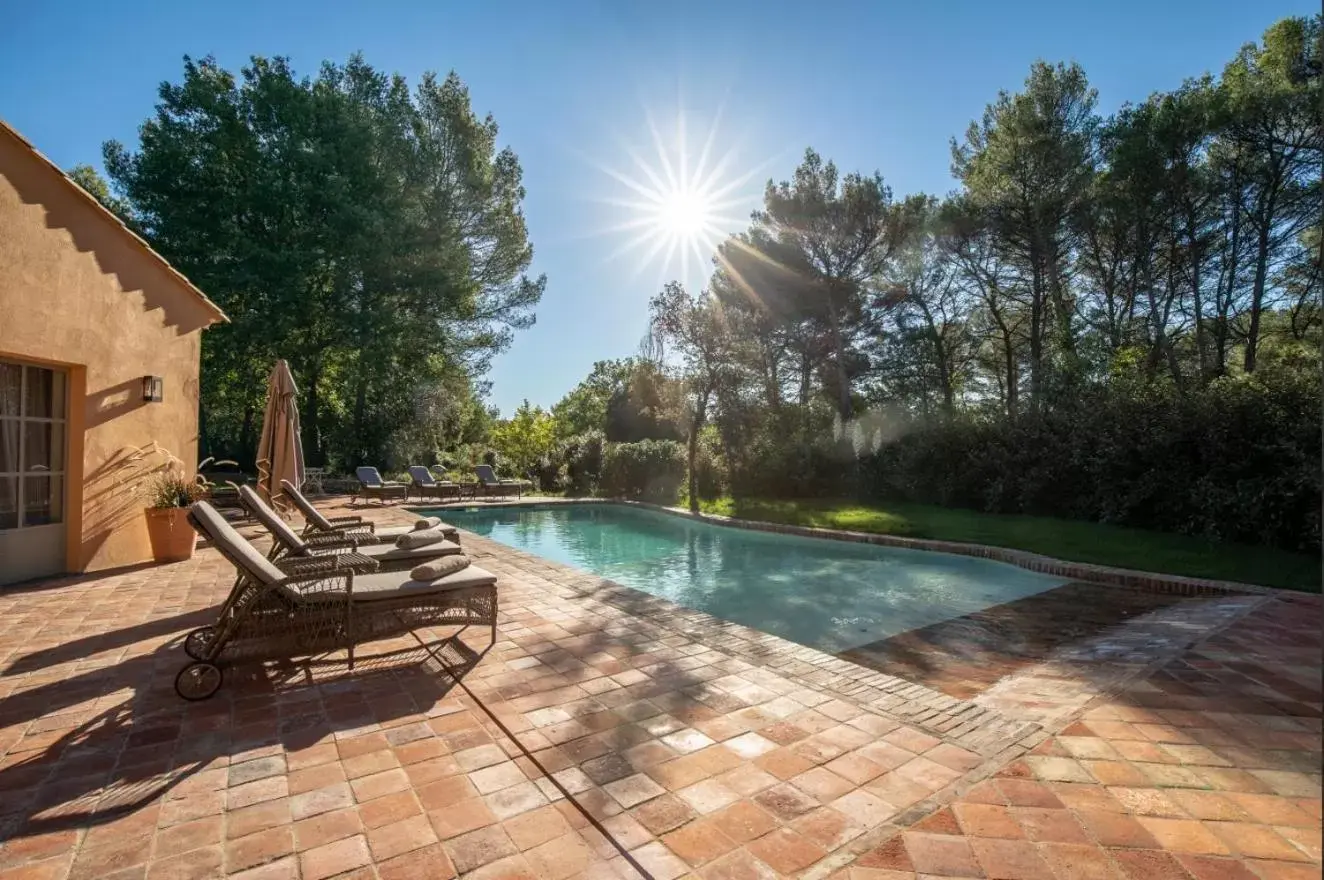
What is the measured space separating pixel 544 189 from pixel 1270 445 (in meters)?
20.0

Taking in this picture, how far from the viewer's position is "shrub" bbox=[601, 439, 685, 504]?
19484 millimetres

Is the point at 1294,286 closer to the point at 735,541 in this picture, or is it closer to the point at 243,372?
the point at 735,541

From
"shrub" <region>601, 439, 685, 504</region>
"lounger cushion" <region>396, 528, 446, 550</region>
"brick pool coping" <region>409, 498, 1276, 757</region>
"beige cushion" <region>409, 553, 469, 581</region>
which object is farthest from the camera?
"shrub" <region>601, 439, 685, 504</region>

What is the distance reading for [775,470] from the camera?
1703 cm

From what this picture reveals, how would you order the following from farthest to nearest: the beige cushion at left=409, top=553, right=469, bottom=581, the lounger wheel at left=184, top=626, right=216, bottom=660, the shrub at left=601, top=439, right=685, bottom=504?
the shrub at left=601, top=439, right=685, bottom=504 → the beige cushion at left=409, top=553, right=469, bottom=581 → the lounger wheel at left=184, top=626, right=216, bottom=660

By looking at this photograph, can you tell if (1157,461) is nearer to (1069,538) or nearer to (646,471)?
(1069,538)

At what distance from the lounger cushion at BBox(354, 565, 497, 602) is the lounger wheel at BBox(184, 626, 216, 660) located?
0.84m

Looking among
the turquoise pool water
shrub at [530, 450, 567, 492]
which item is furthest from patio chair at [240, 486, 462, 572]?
shrub at [530, 450, 567, 492]

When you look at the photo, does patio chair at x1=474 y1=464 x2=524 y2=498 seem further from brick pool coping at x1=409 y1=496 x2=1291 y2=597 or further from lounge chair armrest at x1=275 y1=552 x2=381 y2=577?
lounge chair armrest at x1=275 y1=552 x2=381 y2=577

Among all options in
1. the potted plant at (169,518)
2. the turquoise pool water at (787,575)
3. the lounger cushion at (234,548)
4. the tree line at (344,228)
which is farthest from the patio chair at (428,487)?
the lounger cushion at (234,548)

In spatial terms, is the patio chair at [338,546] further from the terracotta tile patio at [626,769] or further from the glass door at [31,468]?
the glass door at [31,468]

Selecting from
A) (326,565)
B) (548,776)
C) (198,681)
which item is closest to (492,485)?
(326,565)

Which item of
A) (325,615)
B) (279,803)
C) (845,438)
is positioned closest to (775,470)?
(845,438)

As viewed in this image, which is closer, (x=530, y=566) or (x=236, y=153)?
(x=530, y=566)
